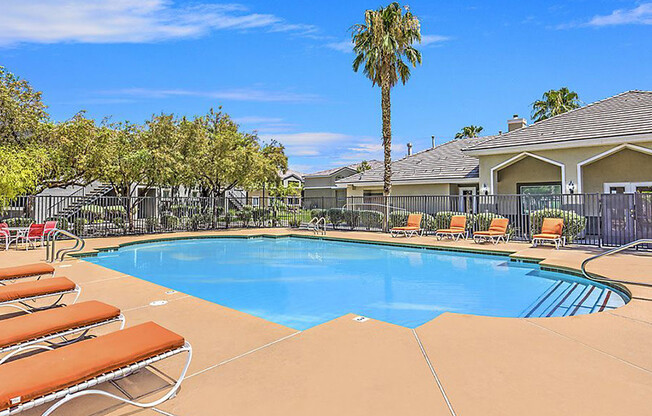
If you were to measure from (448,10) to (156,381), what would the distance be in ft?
55.0

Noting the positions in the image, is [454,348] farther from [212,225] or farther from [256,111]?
[256,111]

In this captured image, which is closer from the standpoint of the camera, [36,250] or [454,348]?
[454,348]

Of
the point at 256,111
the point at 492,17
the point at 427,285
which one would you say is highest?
the point at 256,111

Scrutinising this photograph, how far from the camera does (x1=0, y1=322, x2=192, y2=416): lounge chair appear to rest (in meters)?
2.33

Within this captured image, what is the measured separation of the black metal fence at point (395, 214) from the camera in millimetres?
11750

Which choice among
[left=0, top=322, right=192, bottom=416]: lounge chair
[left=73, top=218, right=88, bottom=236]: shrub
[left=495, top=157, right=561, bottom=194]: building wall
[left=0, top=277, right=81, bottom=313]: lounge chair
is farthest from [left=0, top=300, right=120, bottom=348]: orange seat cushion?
[left=495, top=157, right=561, bottom=194]: building wall

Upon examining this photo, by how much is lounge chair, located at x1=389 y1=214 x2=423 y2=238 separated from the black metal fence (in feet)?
2.14

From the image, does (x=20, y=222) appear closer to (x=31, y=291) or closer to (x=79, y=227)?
(x=79, y=227)

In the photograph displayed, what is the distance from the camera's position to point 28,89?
16.3 m

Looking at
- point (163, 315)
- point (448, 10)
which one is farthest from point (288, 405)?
point (448, 10)

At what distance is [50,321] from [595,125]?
19.8 meters

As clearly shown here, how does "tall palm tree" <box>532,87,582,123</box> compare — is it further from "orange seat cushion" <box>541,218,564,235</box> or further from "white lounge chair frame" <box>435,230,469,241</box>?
"orange seat cushion" <box>541,218,564,235</box>

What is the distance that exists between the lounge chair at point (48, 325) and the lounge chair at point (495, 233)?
1268 centimetres

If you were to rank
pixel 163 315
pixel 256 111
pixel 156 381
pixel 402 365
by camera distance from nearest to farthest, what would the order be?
pixel 156 381
pixel 402 365
pixel 163 315
pixel 256 111
